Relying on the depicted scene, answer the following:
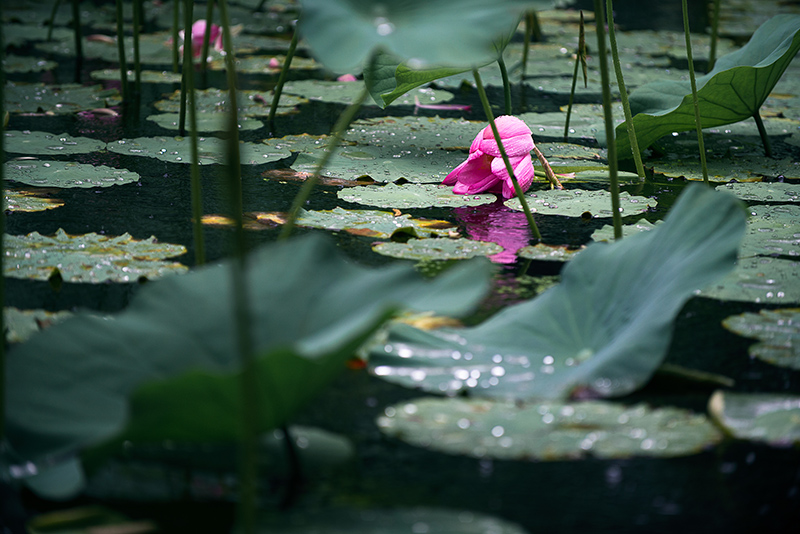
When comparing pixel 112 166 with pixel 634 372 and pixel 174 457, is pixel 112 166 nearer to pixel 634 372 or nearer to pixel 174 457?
pixel 174 457

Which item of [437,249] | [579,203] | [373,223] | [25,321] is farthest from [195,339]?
[579,203]

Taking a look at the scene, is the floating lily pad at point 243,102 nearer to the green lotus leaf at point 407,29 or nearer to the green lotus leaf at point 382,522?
the green lotus leaf at point 407,29

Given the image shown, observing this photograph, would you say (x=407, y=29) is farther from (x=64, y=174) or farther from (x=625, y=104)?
(x=64, y=174)

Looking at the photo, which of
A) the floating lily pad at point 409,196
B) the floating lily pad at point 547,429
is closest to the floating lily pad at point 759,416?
the floating lily pad at point 547,429

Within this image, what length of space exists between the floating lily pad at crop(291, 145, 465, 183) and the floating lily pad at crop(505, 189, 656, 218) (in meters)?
0.21

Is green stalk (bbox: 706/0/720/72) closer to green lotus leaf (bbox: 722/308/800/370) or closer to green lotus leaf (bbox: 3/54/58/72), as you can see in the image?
green lotus leaf (bbox: 722/308/800/370)

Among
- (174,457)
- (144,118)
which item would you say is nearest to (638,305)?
(174,457)

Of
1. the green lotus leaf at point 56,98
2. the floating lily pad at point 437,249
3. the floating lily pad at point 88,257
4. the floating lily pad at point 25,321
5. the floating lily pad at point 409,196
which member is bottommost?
the green lotus leaf at point 56,98

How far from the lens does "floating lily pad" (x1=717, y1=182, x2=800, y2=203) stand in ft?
4.67

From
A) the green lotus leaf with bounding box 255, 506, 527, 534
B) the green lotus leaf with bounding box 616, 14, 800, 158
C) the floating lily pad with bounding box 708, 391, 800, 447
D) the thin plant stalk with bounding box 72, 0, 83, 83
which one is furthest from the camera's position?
the thin plant stalk with bounding box 72, 0, 83, 83

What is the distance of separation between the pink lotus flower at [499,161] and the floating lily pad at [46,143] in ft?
2.58

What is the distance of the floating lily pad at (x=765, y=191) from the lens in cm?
142

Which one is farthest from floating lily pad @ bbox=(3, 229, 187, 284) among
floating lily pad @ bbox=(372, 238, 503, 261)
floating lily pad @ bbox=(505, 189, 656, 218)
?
floating lily pad @ bbox=(505, 189, 656, 218)

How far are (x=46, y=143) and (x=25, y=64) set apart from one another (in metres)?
1.11
